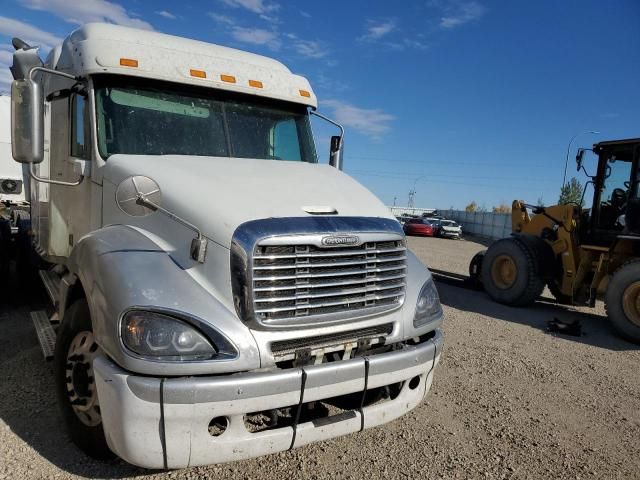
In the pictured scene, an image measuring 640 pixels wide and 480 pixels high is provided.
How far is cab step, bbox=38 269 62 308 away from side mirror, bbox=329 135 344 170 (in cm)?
296

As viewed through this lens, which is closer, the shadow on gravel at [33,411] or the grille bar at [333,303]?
the grille bar at [333,303]

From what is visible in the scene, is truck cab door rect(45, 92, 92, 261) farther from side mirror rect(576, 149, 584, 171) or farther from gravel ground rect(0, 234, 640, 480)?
side mirror rect(576, 149, 584, 171)

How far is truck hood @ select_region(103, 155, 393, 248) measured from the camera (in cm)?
293

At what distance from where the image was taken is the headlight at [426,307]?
339cm

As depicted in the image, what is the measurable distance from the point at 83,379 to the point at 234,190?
1497mm

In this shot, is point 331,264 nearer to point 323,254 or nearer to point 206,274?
point 323,254

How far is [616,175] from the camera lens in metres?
8.45

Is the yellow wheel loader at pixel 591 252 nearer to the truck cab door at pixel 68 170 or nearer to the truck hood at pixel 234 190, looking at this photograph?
the truck hood at pixel 234 190

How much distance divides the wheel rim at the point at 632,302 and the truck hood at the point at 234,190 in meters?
5.53

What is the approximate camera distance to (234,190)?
3.16m

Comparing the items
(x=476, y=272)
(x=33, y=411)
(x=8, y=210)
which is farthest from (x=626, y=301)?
(x=8, y=210)

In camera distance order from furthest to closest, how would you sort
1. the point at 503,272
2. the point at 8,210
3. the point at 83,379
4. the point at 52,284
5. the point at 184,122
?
the point at 503,272 → the point at 8,210 → the point at 52,284 → the point at 184,122 → the point at 83,379

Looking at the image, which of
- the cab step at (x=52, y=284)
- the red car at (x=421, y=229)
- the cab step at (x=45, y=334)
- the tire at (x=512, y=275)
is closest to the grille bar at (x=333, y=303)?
the cab step at (x=45, y=334)

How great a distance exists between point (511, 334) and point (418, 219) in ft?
96.5
